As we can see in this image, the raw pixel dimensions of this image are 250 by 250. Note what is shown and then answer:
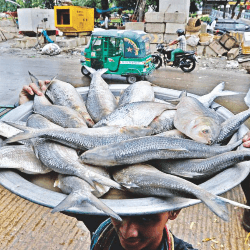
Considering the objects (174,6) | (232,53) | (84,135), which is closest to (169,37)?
(174,6)

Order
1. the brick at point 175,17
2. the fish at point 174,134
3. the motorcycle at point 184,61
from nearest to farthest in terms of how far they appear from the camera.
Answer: the fish at point 174,134, the motorcycle at point 184,61, the brick at point 175,17

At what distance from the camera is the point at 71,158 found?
1446 mm

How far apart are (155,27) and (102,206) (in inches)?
575

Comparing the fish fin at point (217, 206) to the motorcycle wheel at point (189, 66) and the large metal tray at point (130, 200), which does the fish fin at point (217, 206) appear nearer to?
the large metal tray at point (130, 200)

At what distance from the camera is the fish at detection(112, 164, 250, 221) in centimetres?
112

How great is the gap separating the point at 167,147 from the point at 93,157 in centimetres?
39

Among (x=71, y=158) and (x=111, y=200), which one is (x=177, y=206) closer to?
(x=111, y=200)

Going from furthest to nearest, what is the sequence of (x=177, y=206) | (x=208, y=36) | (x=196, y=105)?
1. (x=208, y=36)
2. (x=196, y=105)
3. (x=177, y=206)

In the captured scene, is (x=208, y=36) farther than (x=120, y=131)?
Yes

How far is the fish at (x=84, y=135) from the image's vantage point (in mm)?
1519

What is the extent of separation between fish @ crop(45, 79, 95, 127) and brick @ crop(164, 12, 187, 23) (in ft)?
43.2

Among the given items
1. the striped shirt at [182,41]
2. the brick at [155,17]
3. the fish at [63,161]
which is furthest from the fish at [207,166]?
the brick at [155,17]

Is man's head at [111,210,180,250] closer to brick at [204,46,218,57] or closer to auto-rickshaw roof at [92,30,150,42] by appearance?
auto-rickshaw roof at [92,30,150,42]

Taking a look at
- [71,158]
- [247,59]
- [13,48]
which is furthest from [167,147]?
[13,48]
